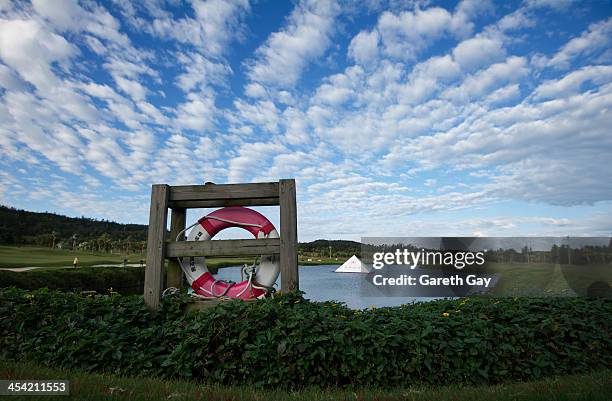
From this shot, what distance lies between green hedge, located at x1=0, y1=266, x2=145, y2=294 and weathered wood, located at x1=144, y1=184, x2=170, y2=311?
240 inches

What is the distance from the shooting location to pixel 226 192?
13.6 feet

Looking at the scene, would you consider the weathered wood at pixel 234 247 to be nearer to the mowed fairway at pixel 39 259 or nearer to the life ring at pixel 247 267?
the life ring at pixel 247 267

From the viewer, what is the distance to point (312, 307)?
3.42 meters

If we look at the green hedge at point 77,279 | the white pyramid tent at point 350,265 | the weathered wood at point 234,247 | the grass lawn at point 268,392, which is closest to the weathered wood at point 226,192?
the weathered wood at point 234,247

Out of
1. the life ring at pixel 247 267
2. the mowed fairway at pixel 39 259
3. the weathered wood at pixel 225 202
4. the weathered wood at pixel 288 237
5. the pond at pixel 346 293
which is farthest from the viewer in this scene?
the mowed fairway at pixel 39 259

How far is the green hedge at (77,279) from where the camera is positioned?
442 inches

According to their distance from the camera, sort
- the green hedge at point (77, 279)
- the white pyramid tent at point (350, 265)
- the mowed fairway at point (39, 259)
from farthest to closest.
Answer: the mowed fairway at point (39, 259)
the green hedge at point (77, 279)
the white pyramid tent at point (350, 265)

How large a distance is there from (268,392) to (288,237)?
162cm

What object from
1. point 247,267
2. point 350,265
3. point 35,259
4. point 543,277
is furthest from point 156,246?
point 35,259

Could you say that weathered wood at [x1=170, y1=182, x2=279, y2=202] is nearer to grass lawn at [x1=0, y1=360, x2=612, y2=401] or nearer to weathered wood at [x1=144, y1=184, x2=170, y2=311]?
weathered wood at [x1=144, y1=184, x2=170, y2=311]

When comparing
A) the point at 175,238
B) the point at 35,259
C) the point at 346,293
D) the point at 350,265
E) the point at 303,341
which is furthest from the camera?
the point at 35,259

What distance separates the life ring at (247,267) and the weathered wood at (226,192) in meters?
0.23

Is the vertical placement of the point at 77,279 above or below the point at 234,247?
below

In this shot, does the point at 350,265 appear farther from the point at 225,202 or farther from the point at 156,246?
the point at 156,246
